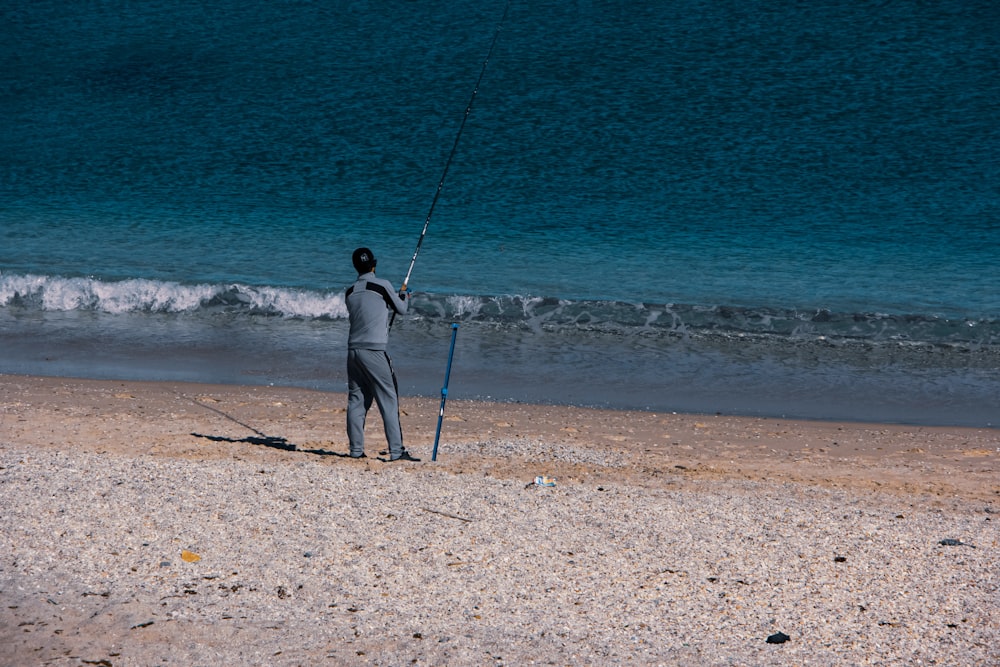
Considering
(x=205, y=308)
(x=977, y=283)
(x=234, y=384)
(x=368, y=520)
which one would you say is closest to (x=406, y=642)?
(x=368, y=520)

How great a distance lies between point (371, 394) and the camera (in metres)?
7.59

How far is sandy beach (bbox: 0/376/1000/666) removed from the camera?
4.62m

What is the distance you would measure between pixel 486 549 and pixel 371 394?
7.07 ft

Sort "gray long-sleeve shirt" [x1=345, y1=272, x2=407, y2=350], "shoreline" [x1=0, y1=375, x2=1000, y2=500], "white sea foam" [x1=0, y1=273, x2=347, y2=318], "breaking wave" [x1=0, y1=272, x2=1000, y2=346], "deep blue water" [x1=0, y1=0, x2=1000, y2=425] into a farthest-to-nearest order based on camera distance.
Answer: "white sea foam" [x1=0, y1=273, x2=347, y2=318] → "breaking wave" [x1=0, y1=272, x2=1000, y2=346] → "deep blue water" [x1=0, y1=0, x2=1000, y2=425] → "shoreline" [x1=0, y1=375, x2=1000, y2=500] → "gray long-sleeve shirt" [x1=345, y1=272, x2=407, y2=350]

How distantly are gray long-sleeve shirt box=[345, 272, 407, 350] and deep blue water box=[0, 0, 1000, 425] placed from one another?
124 inches

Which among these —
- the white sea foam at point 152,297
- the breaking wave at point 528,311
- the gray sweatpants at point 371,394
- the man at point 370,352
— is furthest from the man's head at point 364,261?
the white sea foam at point 152,297

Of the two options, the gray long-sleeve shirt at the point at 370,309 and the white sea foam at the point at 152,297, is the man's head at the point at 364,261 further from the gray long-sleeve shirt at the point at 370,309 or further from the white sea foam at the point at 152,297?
the white sea foam at the point at 152,297

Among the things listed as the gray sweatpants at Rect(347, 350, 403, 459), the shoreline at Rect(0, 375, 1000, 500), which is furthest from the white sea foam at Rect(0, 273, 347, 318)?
the gray sweatpants at Rect(347, 350, 403, 459)

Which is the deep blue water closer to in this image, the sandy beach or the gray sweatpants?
the sandy beach

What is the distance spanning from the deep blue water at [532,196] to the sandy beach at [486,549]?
2395 mm

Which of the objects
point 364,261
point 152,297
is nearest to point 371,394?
point 364,261

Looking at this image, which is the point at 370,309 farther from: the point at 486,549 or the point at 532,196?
the point at 532,196

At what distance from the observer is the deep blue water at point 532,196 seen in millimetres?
12305

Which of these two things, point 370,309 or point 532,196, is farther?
point 532,196
